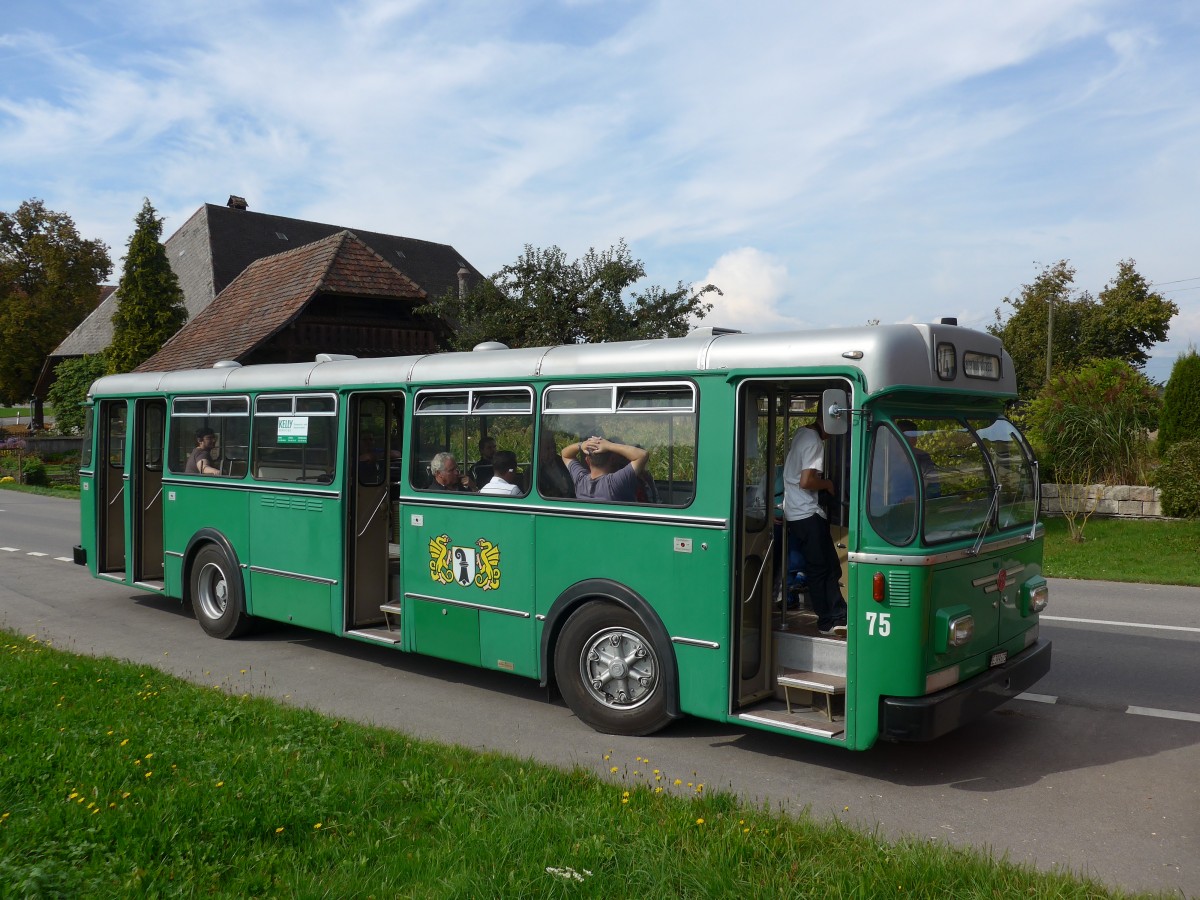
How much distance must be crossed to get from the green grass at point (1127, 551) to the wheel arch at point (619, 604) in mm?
8496

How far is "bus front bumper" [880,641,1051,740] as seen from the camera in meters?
5.51

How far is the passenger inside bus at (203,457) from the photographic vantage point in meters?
10.1

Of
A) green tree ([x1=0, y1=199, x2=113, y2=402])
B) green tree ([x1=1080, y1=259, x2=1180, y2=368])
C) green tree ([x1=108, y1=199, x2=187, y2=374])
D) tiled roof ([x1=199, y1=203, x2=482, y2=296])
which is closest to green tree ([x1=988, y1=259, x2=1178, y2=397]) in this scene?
green tree ([x1=1080, y1=259, x2=1180, y2=368])

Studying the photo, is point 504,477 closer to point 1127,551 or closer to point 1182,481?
point 1127,551

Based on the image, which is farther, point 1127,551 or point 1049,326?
point 1049,326

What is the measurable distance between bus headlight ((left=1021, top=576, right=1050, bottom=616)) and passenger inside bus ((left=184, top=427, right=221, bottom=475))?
7.23 meters

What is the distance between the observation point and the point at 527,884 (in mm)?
4176

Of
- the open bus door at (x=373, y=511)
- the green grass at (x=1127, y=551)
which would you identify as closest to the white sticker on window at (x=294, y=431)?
the open bus door at (x=373, y=511)

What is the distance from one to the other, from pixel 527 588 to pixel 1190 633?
643 centimetres

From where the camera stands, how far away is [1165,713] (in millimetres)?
7066

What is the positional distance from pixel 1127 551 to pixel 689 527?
10.8 m

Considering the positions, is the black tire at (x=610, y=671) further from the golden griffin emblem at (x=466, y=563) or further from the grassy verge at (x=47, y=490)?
the grassy verge at (x=47, y=490)

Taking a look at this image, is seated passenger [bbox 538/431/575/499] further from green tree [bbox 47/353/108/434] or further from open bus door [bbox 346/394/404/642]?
green tree [bbox 47/353/108/434]

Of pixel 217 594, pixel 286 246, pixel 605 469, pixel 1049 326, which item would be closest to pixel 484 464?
pixel 605 469
